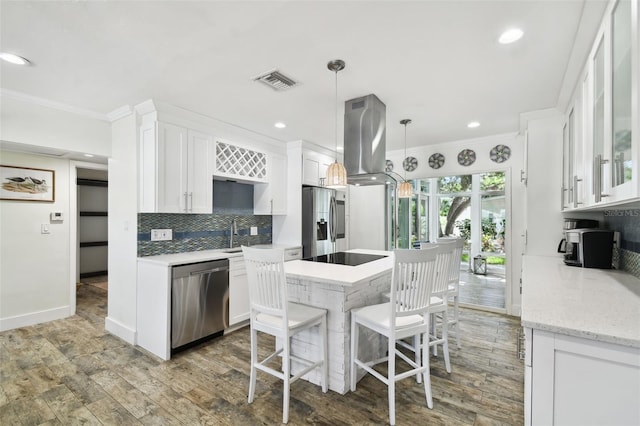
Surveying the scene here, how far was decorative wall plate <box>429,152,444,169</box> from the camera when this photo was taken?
4.66 m

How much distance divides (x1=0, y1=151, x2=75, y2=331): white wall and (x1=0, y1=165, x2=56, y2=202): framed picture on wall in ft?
0.17

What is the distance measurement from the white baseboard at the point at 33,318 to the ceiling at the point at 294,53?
265 cm

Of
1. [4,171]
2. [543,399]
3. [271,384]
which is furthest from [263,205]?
[543,399]

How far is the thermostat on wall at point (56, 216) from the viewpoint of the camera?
3.86 m

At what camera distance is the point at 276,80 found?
2.52 meters

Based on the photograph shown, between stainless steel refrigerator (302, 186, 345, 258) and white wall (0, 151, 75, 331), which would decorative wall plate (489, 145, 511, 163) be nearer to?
stainless steel refrigerator (302, 186, 345, 258)

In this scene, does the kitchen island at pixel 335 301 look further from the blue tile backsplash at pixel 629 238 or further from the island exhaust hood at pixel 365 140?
the blue tile backsplash at pixel 629 238

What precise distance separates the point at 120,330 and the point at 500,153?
5354mm

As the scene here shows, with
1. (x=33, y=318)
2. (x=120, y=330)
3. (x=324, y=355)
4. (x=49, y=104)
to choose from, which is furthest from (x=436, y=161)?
(x=33, y=318)

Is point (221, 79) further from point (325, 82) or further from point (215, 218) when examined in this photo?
point (215, 218)

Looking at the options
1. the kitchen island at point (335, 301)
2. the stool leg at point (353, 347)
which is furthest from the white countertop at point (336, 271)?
the stool leg at point (353, 347)

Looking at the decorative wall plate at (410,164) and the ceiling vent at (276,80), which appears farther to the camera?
the decorative wall plate at (410,164)

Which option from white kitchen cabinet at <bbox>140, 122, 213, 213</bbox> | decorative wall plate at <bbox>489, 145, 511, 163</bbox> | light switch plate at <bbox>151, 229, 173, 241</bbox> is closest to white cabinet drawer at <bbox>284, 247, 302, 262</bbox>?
white kitchen cabinet at <bbox>140, 122, 213, 213</bbox>

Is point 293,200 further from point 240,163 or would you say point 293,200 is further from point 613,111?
point 613,111
